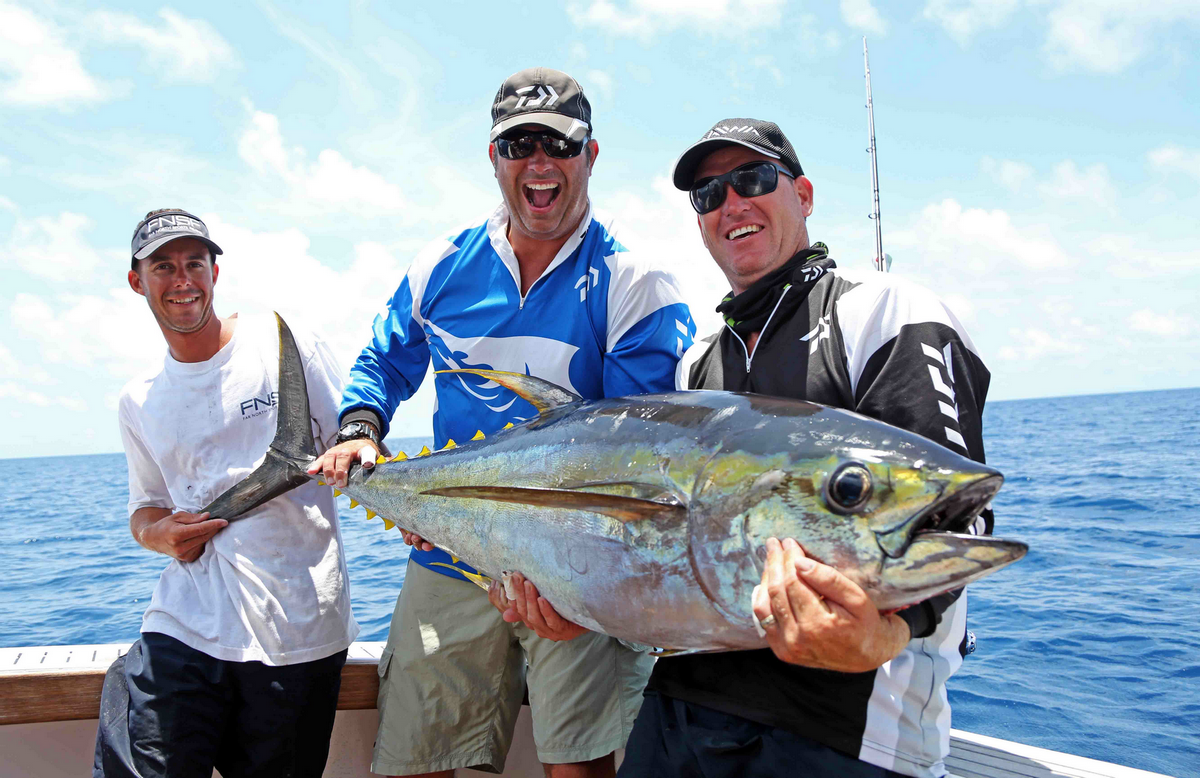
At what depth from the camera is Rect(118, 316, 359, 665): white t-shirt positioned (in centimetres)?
266

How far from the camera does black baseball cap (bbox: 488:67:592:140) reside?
8.66 ft

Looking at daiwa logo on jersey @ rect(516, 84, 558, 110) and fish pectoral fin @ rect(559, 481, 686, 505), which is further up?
daiwa logo on jersey @ rect(516, 84, 558, 110)

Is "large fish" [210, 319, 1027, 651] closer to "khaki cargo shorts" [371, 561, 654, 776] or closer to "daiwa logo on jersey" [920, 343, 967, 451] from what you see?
"daiwa logo on jersey" [920, 343, 967, 451]

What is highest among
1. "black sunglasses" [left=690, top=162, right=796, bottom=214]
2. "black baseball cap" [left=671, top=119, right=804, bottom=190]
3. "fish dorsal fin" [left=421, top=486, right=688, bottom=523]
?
"black baseball cap" [left=671, top=119, right=804, bottom=190]

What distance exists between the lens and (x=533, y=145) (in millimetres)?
2678

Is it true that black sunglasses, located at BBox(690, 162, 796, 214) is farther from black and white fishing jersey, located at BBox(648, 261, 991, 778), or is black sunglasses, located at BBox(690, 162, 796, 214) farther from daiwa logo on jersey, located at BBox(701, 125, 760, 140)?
black and white fishing jersey, located at BBox(648, 261, 991, 778)

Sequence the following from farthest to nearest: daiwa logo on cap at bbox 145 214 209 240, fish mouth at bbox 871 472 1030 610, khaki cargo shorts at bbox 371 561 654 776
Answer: daiwa logo on cap at bbox 145 214 209 240 → khaki cargo shorts at bbox 371 561 654 776 → fish mouth at bbox 871 472 1030 610

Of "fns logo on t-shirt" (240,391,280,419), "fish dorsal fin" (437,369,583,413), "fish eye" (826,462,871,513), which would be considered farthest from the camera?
"fns logo on t-shirt" (240,391,280,419)

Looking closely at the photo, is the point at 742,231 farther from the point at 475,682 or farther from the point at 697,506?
Answer: the point at 475,682

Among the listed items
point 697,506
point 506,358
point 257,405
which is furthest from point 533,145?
point 697,506

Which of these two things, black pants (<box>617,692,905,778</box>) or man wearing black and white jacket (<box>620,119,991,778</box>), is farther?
black pants (<box>617,692,905,778</box>)

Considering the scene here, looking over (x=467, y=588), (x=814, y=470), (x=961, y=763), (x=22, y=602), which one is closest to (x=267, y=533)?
(x=467, y=588)

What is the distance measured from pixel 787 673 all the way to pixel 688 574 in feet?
1.35

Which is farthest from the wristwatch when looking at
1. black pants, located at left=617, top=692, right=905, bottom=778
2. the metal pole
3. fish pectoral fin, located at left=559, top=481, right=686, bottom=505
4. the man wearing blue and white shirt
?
the metal pole
